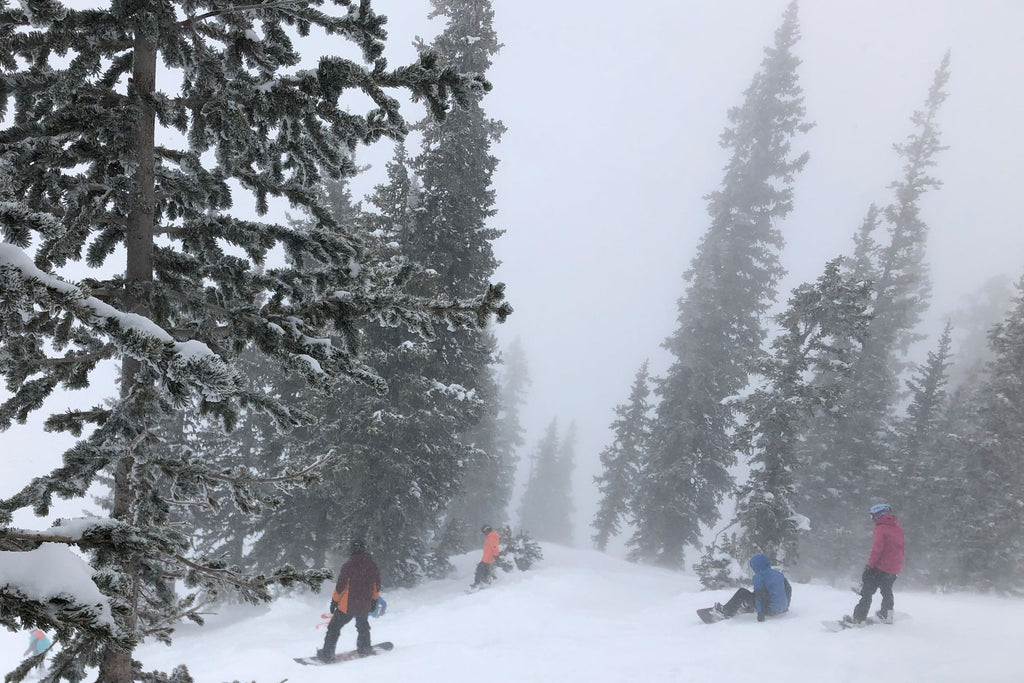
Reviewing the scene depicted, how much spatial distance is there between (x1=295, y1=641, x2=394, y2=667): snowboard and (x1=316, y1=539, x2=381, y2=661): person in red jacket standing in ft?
0.33

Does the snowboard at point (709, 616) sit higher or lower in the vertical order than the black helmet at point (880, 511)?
lower

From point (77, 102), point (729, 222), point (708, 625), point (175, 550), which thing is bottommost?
point (708, 625)

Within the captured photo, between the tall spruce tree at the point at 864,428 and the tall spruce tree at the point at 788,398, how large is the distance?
23.2 ft

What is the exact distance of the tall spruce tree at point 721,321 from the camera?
27641 mm

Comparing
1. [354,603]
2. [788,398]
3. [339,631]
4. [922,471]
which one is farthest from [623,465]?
[339,631]

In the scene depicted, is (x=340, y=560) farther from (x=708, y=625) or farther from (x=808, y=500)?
(x=808, y=500)

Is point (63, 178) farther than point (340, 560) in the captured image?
No

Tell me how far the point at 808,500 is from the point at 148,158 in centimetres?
2911

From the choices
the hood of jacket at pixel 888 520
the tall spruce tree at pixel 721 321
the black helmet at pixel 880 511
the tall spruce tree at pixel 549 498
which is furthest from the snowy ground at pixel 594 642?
the tall spruce tree at pixel 549 498

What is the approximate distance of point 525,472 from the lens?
12406cm

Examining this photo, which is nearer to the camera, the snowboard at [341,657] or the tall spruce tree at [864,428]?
the snowboard at [341,657]

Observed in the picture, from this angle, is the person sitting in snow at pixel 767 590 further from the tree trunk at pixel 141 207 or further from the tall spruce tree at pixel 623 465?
the tall spruce tree at pixel 623 465

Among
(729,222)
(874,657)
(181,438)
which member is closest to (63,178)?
(874,657)

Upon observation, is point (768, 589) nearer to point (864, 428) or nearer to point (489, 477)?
point (864, 428)
